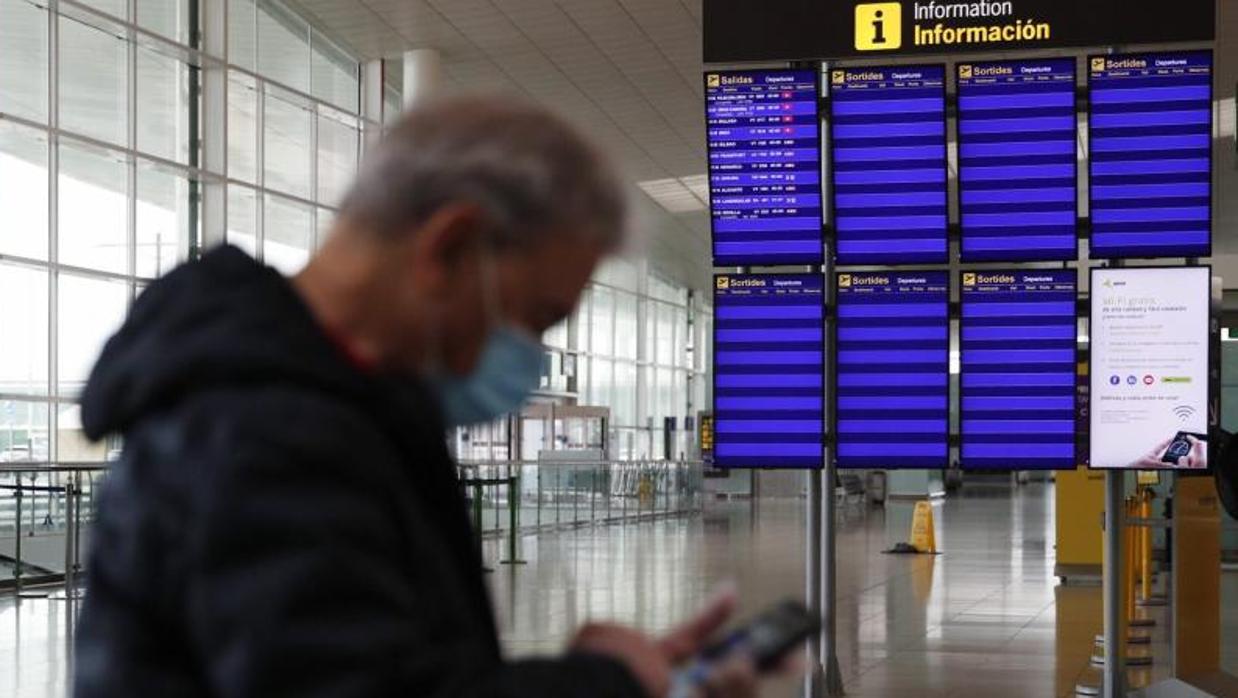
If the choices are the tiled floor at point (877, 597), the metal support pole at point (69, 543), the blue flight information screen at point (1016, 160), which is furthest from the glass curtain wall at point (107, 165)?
the blue flight information screen at point (1016, 160)

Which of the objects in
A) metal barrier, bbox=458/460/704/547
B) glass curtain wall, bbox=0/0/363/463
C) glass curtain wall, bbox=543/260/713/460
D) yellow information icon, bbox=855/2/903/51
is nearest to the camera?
yellow information icon, bbox=855/2/903/51

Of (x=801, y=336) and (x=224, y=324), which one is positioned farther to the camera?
(x=801, y=336)

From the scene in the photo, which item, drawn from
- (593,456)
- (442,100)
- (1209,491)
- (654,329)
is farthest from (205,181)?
(654,329)

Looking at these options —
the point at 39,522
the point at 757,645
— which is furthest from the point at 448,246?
the point at 39,522

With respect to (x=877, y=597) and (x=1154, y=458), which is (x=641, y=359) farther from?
(x=1154, y=458)

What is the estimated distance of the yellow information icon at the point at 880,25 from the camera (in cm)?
773

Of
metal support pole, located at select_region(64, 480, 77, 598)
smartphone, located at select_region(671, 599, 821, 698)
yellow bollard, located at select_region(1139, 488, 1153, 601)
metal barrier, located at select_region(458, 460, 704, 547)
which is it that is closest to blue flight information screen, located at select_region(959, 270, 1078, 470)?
yellow bollard, located at select_region(1139, 488, 1153, 601)

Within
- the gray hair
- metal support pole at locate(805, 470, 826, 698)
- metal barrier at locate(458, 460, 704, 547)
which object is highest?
the gray hair

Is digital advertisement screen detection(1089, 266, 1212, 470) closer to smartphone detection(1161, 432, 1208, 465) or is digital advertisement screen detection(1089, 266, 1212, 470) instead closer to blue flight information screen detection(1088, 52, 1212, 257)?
smartphone detection(1161, 432, 1208, 465)

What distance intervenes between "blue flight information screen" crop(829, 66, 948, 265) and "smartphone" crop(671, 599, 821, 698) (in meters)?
6.60

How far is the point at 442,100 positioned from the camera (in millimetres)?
1354

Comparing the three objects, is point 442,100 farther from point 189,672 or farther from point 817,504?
point 817,504

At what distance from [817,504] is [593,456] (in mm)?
21012

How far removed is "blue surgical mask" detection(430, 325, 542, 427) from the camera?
1338mm
